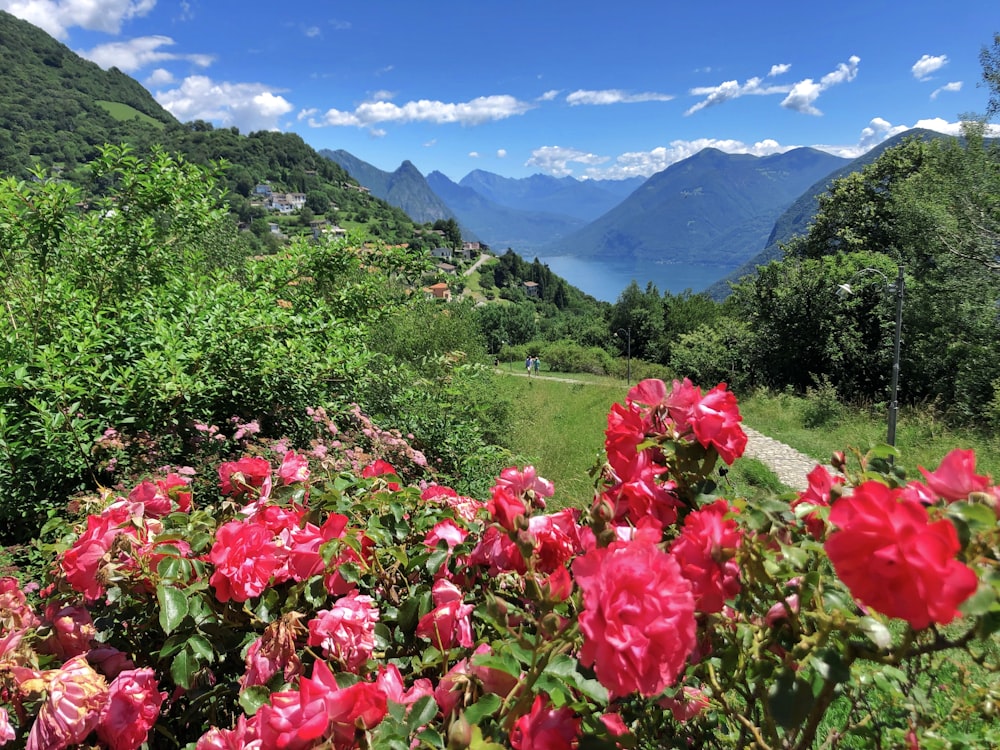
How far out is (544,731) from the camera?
815 mm

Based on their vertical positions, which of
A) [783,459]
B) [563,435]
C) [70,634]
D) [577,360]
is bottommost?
[577,360]

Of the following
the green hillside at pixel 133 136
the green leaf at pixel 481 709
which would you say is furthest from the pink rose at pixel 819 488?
the green hillside at pixel 133 136

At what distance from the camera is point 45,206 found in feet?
12.5

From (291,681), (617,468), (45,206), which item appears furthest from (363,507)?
(45,206)

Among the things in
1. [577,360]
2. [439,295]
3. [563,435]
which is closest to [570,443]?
[563,435]

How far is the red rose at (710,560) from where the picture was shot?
0.81 metres

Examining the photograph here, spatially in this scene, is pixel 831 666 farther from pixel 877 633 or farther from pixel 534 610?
pixel 534 610

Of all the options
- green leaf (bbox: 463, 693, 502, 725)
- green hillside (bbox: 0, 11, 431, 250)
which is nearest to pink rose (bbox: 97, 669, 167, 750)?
green leaf (bbox: 463, 693, 502, 725)

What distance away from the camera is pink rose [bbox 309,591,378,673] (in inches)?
39.7

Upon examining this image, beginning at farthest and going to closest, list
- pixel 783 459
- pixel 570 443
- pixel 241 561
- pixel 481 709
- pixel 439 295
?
pixel 570 443
pixel 439 295
pixel 783 459
pixel 241 561
pixel 481 709

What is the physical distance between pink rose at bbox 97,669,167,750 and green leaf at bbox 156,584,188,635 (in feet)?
0.47

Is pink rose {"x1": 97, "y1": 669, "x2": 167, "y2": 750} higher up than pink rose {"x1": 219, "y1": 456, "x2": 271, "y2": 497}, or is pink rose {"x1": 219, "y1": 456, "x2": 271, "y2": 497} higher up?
pink rose {"x1": 219, "y1": 456, "x2": 271, "y2": 497}

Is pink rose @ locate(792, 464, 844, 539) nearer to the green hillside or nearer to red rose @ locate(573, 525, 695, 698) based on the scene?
red rose @ locate(573, 525, 695, 698)

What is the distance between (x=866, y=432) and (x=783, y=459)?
2.75m
